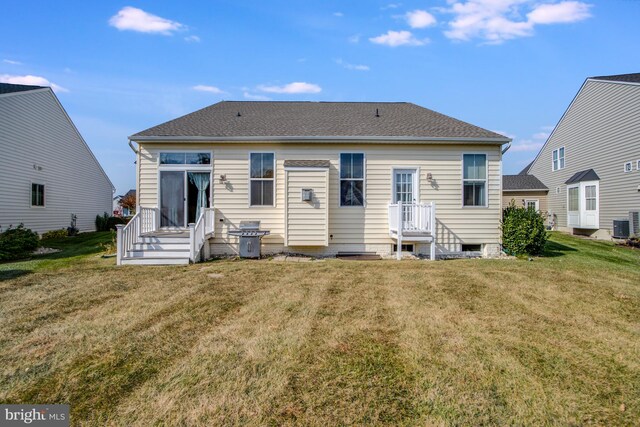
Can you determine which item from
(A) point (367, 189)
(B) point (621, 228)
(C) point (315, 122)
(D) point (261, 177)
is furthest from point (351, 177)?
(B) point (621, 228)

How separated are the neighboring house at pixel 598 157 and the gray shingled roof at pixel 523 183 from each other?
1745 millimetres

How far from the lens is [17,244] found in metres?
9.87

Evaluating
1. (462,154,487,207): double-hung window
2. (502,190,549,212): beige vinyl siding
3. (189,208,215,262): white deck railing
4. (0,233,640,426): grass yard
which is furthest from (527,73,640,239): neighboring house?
(189,208,215,262): white deck railing

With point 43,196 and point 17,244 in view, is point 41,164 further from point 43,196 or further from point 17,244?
point 17,244

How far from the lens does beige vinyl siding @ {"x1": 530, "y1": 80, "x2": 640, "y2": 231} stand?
1332 centimetres

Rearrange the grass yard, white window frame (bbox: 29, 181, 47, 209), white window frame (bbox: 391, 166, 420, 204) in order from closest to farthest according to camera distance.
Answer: the grass yard
white window frame (bbox: 391, 166, 420, 204)
white window frame (bbox: 29, 181, 47, 209)

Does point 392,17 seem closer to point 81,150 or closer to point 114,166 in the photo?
point 81,150

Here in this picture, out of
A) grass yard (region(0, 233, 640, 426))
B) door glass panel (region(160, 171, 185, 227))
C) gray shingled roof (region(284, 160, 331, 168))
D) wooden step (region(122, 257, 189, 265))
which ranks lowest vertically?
grass yard (region(0, 233, 640, 426))

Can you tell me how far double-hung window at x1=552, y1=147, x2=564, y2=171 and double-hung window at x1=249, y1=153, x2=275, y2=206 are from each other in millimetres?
18442

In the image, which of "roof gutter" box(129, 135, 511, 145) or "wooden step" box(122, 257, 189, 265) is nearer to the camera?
"wooden step" box(122, 257, 189, 265)

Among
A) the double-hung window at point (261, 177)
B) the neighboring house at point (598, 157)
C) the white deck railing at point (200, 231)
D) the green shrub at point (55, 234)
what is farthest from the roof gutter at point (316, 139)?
the green shrub at point (55, 234)

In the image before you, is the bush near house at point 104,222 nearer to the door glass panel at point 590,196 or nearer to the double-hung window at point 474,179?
the double-hung window at point 474,179

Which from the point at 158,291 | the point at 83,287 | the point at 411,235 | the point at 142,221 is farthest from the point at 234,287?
the point at 411,235

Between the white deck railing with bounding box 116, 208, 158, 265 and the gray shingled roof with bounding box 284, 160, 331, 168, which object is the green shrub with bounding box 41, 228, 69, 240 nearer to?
the white deck railing with bounding box 116, 208, 158, 265
